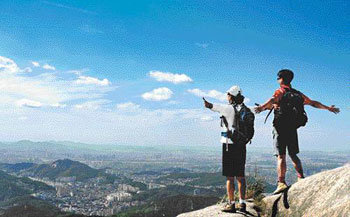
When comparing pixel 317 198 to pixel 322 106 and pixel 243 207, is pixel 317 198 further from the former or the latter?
pixel 322 106

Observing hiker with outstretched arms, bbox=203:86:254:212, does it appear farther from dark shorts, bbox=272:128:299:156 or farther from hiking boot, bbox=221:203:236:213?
dark shorts, bbox=272:128:299:156

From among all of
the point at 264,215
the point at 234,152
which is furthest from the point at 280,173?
the point at 234,152

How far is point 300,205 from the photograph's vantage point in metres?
6.86

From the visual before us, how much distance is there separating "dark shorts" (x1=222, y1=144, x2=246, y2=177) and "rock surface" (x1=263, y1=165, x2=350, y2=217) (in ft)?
3.75

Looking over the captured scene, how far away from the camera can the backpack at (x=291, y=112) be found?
7605mm

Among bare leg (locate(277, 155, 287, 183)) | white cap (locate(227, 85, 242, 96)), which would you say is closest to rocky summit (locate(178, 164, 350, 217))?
bare leg (locate(277, 155, 287, 183))

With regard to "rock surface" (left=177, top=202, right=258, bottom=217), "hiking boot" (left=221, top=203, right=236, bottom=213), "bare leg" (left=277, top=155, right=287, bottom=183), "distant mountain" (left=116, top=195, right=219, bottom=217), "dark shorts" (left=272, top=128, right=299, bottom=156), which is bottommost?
"distant mountain" (left=116, top=195, right=219, bottom=217)

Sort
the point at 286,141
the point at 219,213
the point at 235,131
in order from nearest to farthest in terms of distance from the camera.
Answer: the point at 235,131 < the point at 219,213 < the point at 286,141

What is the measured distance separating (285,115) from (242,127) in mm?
1280

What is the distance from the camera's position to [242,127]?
7086 millimetres

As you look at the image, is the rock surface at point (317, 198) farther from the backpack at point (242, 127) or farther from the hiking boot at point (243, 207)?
the backpack at point (242, 127)

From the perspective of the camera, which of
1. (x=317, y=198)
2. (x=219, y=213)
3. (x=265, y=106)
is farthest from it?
(x=219, y=213)

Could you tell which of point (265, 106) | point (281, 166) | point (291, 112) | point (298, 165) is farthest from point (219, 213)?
point (291, 112)

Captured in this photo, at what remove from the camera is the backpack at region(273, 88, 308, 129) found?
761cm
